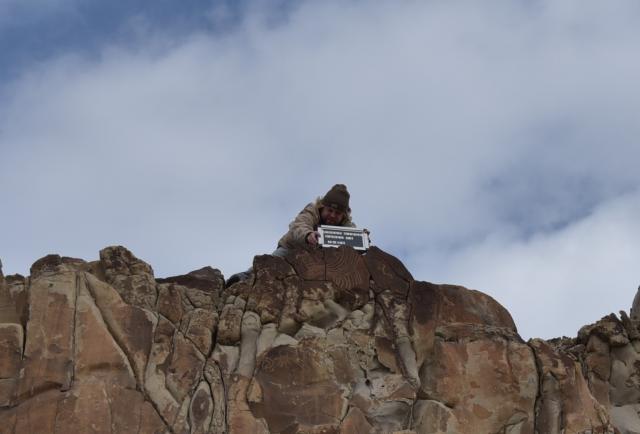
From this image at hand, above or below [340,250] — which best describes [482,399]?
below

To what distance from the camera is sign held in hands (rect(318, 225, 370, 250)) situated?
40.6ft

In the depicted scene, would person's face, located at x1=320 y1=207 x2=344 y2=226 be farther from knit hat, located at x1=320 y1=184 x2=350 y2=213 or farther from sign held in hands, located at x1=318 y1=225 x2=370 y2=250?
sign held in hands, located at x1=318 y1=225 x2=370 y2=250

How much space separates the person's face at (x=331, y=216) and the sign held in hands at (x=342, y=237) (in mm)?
802

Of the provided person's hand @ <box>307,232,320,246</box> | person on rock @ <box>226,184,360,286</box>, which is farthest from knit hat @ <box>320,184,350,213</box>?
person's hand @ <box>307,232,320,246</box>

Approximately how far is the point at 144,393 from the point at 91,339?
0.90 m

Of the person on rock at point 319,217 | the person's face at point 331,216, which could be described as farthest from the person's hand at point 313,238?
the person's face at point 331,216

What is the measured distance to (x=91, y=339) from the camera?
11094mm

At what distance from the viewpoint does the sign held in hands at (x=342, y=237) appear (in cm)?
1238

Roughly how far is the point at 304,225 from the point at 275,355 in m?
2.17

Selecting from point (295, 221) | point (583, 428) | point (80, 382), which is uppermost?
point (295, 221)

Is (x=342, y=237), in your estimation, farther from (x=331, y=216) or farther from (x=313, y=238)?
(x=331, y=216)

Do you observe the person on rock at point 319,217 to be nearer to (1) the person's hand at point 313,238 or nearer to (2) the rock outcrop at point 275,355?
(1) the person's hand at point 313,238

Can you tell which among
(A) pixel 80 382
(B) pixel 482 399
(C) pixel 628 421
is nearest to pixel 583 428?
(B) pixel 482 399

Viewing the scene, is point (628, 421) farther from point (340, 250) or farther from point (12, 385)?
point (12, 385)
